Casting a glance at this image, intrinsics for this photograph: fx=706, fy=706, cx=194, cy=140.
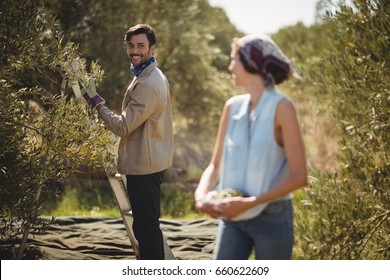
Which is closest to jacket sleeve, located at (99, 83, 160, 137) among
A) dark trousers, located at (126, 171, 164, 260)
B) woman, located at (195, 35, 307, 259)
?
dark trousers, located at (126, 171, 164, 260)

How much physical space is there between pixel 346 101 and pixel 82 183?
636 centimetres

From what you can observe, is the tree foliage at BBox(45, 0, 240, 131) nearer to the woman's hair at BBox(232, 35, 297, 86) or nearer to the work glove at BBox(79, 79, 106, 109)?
the work glove at BBox(79, 79, 106, 109)

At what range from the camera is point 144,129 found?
5207 mm

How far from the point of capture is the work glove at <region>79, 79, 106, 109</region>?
17.2 feet

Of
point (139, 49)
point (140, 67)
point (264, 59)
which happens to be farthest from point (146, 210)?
point (264, 59)

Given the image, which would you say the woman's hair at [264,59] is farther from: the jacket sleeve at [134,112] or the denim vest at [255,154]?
the jacket sleeve at [134,112]

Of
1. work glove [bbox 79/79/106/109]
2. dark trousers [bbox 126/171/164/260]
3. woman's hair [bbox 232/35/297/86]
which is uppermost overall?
woman's hair [bbox 232/35/297/86]

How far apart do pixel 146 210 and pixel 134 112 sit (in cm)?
78

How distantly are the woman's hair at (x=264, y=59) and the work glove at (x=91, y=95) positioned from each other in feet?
6.58

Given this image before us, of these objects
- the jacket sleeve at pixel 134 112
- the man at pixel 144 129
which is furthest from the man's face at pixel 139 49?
the jacket sleeve at pixel 134 112

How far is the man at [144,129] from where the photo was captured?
16.6 feet

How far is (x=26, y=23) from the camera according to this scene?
5.49 metres
